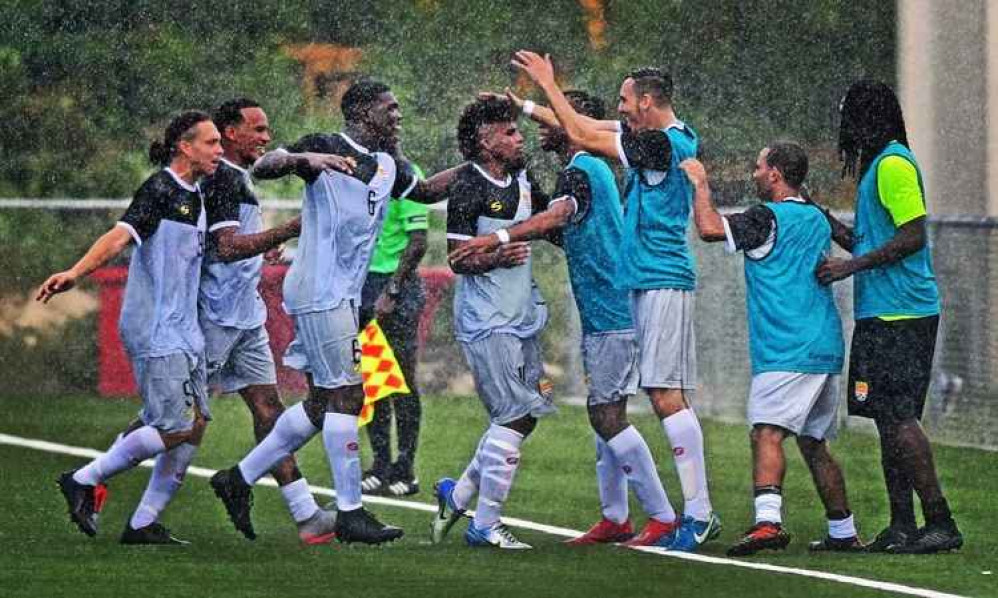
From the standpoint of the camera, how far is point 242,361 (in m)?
13.0

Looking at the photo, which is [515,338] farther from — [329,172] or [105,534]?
[105,534]

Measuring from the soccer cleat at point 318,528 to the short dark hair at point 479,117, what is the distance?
172 centimetres

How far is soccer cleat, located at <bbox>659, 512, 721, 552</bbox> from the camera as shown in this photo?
39.9 feet

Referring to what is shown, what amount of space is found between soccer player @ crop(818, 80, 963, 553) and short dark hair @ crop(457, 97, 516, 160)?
4.82 feet

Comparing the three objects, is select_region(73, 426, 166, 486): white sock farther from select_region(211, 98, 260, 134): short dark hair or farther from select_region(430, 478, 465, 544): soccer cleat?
select_region(211, 98, 260, 134): short dark hair

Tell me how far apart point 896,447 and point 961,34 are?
8.46 metres

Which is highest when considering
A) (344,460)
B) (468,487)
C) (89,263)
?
(89,263)

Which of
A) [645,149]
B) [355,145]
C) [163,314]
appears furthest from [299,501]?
[645,149]

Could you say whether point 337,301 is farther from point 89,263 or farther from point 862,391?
point 862,391

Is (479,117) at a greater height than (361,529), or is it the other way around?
(479,117)

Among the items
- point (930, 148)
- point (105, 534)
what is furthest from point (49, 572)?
point (930, 148)

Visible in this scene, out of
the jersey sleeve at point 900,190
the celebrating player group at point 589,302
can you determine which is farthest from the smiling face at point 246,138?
the jersey sleeve at point 900,190

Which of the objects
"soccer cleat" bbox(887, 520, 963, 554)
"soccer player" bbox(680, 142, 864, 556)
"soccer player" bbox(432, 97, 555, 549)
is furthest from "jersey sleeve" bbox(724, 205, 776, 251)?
"soccer cleat" bbox(887, 520, 963, 554)

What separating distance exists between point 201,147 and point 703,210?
7.21 feet
